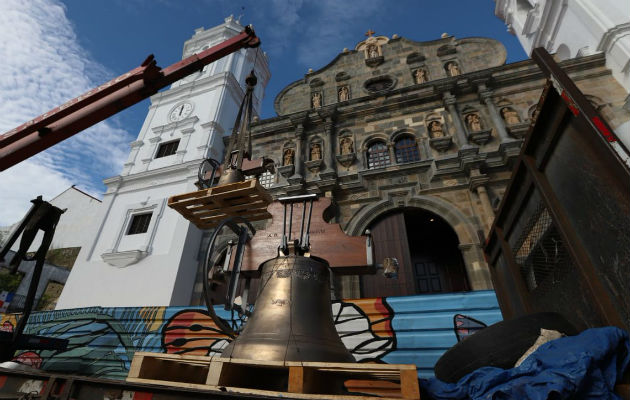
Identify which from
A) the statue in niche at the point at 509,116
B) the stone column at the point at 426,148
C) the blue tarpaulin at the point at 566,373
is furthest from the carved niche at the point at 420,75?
the blue tarpaulin at the point at 566,373

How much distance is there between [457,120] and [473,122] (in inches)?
21.8

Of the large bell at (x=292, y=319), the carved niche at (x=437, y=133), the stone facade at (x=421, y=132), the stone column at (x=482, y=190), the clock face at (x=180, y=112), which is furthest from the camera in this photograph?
the clock face at (x=180, y=112)

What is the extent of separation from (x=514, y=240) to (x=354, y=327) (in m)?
3.18

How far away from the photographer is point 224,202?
337 centimetres

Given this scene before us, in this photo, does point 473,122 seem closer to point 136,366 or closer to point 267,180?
point 267,180

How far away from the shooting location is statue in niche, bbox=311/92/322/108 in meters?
13.1

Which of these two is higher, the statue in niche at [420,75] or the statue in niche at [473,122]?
the statue in niche at [420,75]

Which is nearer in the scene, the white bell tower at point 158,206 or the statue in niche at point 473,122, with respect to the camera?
the statue in niche at point 473,122

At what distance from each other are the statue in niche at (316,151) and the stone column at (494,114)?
6.14m

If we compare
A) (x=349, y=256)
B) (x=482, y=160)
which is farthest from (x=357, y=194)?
(x=349, y=256)

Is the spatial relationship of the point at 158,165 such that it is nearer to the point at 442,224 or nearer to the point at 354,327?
the point at 354,327

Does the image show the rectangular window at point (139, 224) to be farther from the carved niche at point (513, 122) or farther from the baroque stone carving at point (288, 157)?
the carved niche at point (513, 122)

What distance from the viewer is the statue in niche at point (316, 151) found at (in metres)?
10.8

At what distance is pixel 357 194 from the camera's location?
9.46 m
